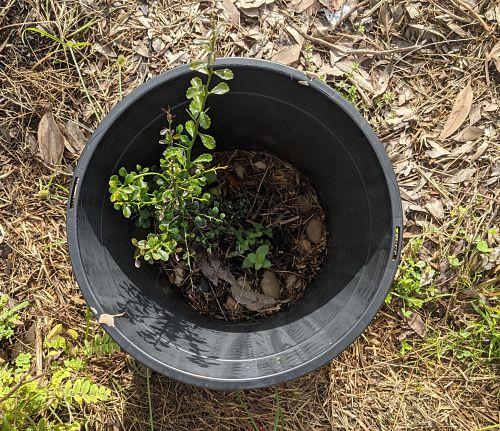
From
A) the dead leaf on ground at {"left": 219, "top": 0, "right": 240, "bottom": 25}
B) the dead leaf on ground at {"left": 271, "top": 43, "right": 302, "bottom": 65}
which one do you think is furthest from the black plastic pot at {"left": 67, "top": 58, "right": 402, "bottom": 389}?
the dead leaf on ground at {"left": 219, "top": 0, "right": 240, "bottom": 25}

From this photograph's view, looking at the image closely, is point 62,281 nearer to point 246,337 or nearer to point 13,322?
point 13,322

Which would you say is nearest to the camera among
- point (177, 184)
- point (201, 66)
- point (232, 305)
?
point (201, 66)

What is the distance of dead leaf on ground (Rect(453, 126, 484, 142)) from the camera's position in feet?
5.82

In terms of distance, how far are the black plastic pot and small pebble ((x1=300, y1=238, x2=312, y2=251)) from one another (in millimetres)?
129

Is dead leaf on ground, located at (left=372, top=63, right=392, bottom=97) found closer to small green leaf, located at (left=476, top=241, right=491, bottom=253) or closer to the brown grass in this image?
the brown grass

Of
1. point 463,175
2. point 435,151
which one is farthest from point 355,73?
point 463,175

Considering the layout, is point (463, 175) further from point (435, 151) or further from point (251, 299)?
point (251, 299)

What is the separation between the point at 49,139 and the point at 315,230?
0.89 metres

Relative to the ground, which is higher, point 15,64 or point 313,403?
point 15,64

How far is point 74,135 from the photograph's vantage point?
1.75 m

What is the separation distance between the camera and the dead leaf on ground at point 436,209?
1761 millimetres

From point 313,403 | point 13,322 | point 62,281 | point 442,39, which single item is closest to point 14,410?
point 13,322

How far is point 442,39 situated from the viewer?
5.79ft

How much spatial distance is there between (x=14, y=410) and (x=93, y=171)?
2.53 ft
